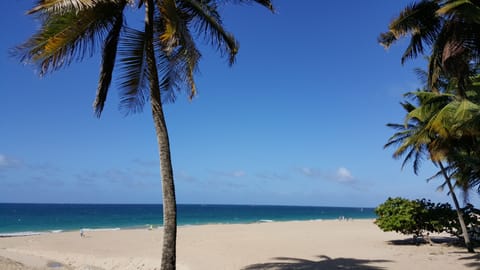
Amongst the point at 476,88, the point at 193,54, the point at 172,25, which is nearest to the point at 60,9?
the point at 172,25

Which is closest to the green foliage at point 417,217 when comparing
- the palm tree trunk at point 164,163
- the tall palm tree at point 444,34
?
the tall palm tree at point 444,34

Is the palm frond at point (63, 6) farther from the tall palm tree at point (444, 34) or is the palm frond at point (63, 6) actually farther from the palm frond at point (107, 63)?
the tall palm tree at point (444, 34)

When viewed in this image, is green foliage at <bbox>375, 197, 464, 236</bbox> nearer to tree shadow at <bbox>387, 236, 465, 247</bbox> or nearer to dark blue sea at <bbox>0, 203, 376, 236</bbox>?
tree shadow at <bbox>387, 236, 465, 247</bbox>

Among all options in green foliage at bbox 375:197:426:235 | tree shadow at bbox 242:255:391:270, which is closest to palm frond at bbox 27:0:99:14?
tree shadow at bbox 242:255:391:270

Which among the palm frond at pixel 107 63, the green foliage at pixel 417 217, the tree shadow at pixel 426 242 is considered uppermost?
the palm frond at pixel 107 63

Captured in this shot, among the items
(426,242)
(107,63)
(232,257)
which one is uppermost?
(107,63)

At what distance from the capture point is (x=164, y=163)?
713 cm

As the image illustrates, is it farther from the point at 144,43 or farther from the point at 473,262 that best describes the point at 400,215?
the point at 144,43

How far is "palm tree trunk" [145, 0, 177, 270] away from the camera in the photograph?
22.6ft

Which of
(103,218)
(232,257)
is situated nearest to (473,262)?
(232,257)

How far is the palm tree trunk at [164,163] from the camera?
6895mm

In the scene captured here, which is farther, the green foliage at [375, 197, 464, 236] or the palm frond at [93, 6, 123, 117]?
the green foliage at [375, 197, 464, 236]

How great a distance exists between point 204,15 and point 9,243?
19847mm

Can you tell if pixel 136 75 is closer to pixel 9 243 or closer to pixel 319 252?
pixel 319 252
